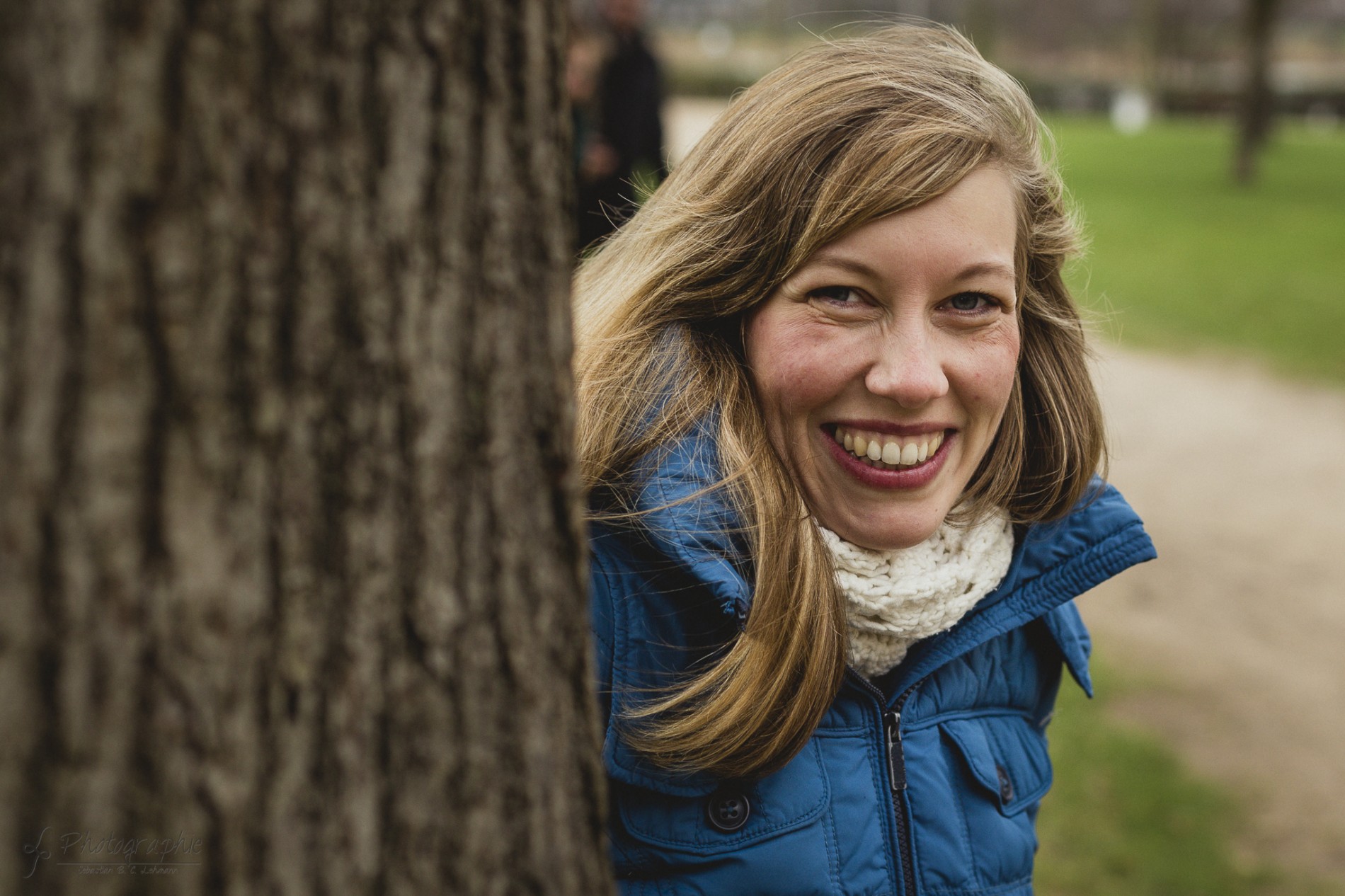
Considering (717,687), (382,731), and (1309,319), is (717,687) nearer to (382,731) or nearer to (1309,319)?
(382,731)

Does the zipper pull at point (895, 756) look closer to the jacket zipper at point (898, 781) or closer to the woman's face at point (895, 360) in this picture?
the jacket zipper at point (898, 781)

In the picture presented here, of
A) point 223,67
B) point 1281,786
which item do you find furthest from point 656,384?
point 1281,786

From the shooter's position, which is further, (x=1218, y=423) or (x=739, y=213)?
(x=1218, y=423)

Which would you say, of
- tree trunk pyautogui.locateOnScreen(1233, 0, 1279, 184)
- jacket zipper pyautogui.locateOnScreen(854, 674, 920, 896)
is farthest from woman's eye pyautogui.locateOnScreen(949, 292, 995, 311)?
tree trunk pyautogui.locateOnScreen(1233, 0, 1279, 184)

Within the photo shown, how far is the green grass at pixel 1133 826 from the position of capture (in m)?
3.39

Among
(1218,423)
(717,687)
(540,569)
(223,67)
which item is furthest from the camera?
(1218,423)

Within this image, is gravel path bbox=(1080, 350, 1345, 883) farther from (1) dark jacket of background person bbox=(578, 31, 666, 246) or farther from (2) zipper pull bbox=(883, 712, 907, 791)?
(1) dark jacket of background person bbox=(578, 31, 666, 246)

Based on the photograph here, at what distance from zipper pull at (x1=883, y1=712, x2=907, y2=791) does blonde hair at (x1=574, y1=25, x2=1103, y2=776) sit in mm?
134

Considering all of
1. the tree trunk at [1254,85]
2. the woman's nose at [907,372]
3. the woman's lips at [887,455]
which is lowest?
the woman's lips at [887,455]

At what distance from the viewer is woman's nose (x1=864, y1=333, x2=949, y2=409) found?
5.51 feet

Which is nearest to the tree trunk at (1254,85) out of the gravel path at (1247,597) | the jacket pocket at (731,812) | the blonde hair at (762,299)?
the gravel path at (1247,597)

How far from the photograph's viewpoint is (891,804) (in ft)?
5.78

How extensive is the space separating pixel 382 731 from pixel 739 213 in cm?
107

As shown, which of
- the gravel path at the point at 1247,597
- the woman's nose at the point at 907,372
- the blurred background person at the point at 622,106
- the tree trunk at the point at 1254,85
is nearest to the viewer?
the woman's nose at the point at 907,372
